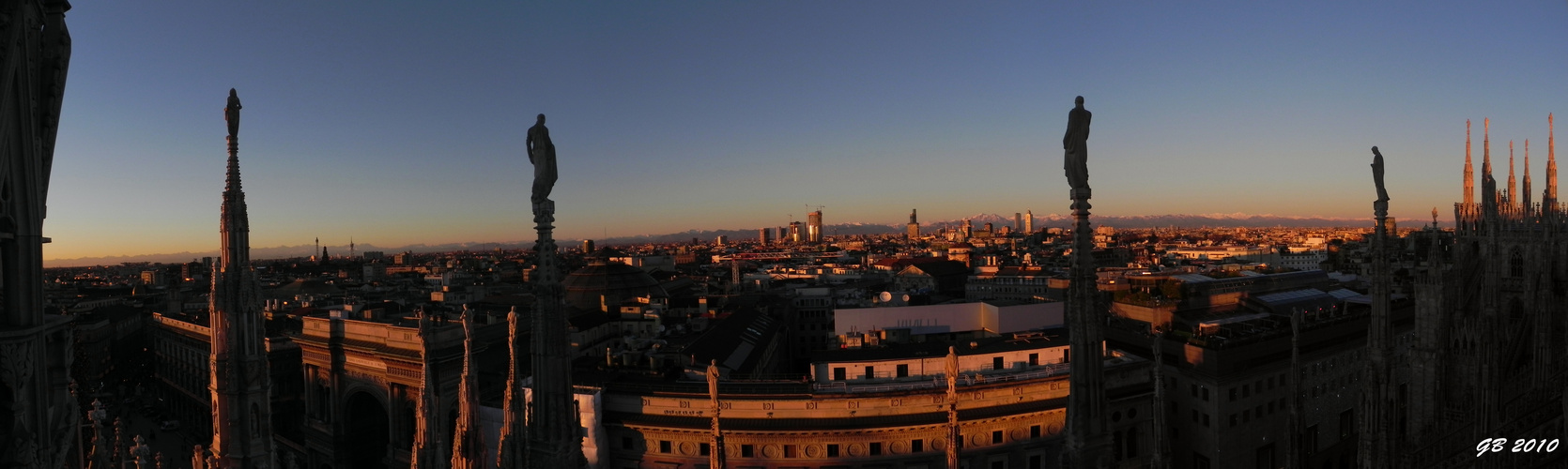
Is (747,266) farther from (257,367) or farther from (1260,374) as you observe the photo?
(257,367)

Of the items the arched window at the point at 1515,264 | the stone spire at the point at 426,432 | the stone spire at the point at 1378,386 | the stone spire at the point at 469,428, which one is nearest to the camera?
the stone spire at the point at 426,432

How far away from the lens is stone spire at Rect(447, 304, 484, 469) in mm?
11633

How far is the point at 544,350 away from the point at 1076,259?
5.39m

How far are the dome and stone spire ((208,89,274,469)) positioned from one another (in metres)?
49.9

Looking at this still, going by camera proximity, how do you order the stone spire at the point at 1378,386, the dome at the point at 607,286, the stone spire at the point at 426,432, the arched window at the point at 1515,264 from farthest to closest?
1. the dome at the point at 607,286
2. the arched window at the point at 1515,264
3. the stone spire at the point at 1378,386
4. the stone spire at the point at 426,432

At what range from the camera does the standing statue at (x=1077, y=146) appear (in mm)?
6652

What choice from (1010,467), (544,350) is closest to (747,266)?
(1010,467)

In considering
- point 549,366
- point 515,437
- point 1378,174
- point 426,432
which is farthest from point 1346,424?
point 549,366

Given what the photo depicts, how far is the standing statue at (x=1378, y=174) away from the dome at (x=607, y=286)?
5290 centimetres

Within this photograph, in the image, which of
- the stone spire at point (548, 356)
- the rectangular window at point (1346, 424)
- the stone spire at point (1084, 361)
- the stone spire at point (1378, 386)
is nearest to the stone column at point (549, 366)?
the stone spire at point (548, 356)

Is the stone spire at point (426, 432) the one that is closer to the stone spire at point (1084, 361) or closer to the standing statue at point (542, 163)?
the standing statue at point (542, 163)

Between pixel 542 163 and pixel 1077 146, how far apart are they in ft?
17.5

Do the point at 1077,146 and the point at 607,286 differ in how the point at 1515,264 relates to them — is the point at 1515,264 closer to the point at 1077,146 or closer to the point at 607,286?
the point at 1077,146

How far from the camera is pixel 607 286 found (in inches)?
2537
